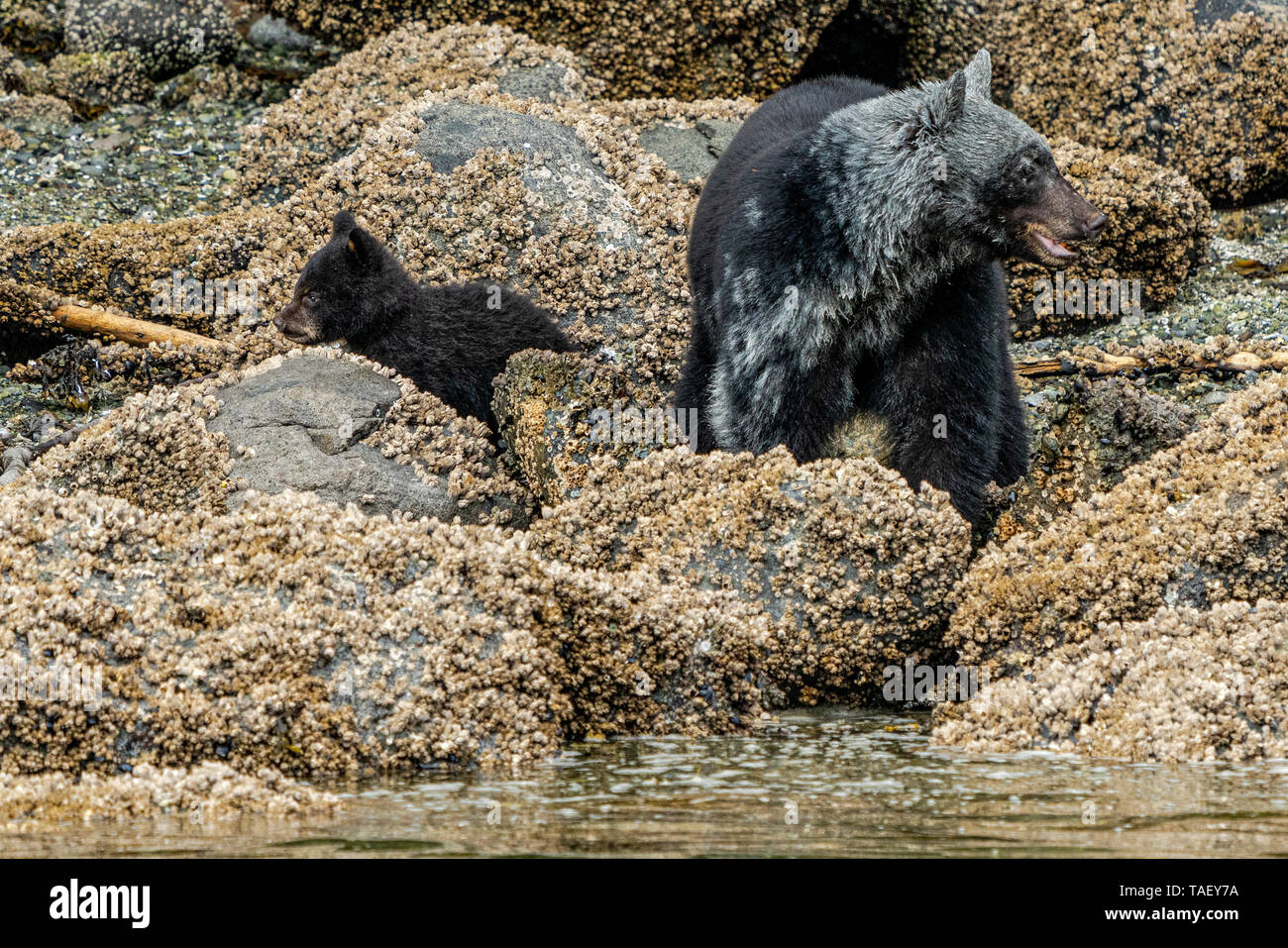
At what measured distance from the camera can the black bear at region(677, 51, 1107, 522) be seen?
6957 mm

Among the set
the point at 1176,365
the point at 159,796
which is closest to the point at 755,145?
the point at 1176,365

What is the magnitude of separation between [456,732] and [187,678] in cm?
89

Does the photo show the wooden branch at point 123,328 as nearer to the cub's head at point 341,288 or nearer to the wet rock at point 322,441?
the cub's head at point 341,288

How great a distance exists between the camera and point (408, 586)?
523cm

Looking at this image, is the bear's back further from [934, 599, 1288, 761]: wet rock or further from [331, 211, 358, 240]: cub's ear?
[934, 599, 1288, 761]: wet rock

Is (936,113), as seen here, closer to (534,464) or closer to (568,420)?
(568,420)

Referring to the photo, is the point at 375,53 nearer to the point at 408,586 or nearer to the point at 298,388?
the point at 298,388

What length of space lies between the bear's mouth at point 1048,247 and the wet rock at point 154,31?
8665 mm

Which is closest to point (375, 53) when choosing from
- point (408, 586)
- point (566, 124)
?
point (566, 124)

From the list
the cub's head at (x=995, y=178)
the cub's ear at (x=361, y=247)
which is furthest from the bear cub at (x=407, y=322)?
the cub's head at (x=995, y=178)

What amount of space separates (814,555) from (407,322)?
11.5 ft

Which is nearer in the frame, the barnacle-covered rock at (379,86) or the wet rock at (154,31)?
the barnacle-covered rock at (379,86)

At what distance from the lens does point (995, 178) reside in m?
6.92

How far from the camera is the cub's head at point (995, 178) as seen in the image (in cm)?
686
